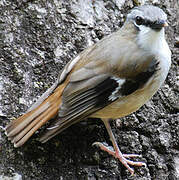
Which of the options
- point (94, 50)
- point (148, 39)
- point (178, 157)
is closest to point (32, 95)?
point (94, 50)

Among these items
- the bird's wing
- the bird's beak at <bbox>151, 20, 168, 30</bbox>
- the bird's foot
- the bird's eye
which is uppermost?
the bird's eye

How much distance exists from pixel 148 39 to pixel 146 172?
118cm

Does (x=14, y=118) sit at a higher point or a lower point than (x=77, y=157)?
higher

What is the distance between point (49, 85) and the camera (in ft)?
12.3

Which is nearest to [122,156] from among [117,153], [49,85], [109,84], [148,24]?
[117,153]

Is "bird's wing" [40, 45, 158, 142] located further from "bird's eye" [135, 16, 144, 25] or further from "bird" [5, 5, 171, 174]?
"bird's eye" [135, 16, 144, 25]

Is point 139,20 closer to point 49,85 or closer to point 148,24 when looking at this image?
point 148,24

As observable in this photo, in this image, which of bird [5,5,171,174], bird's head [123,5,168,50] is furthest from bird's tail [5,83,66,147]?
bird's head [123,5,168,50]

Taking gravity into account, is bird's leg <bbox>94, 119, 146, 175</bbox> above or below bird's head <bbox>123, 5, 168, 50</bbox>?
below

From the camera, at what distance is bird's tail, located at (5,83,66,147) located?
3.27 meters

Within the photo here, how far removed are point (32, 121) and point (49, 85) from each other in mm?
526

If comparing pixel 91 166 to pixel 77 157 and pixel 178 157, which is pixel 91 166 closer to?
pixel 77 157

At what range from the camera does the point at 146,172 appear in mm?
3438

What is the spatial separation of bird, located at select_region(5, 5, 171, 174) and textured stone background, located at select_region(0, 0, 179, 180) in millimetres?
130
